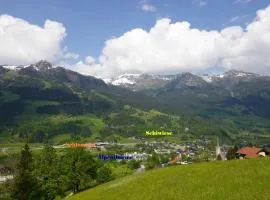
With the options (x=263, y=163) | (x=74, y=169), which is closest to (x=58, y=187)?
(x=74, y=169)

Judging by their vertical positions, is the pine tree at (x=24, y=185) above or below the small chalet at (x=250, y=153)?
below

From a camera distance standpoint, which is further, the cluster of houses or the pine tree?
the cluster of houses

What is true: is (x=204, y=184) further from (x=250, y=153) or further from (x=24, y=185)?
(x=250, y=153)

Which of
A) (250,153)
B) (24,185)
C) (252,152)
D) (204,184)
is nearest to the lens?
(204,184)

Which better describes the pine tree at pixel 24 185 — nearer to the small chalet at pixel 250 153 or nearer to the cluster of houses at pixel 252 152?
the cluster of houses at pixel 252 152

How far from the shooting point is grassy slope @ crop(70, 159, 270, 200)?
154ft

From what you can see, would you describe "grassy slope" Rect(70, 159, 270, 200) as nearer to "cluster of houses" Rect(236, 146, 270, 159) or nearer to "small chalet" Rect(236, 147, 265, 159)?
"cluster of houses" Rect(236, 146, 270, 159)

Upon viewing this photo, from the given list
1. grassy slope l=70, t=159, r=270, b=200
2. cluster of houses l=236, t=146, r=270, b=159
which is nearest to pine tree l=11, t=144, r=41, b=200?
grassy slope l=70, t=159, r=270, b=200

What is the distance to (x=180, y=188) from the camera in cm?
5372

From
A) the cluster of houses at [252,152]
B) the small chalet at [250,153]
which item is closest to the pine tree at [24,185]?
the cluster of houses at [252,152]

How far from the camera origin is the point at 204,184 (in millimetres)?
53469

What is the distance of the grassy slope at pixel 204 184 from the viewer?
1853 inches

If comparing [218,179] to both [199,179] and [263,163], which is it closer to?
[199,179]

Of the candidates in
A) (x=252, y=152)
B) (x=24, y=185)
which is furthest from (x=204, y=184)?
(x=252, y=152)
